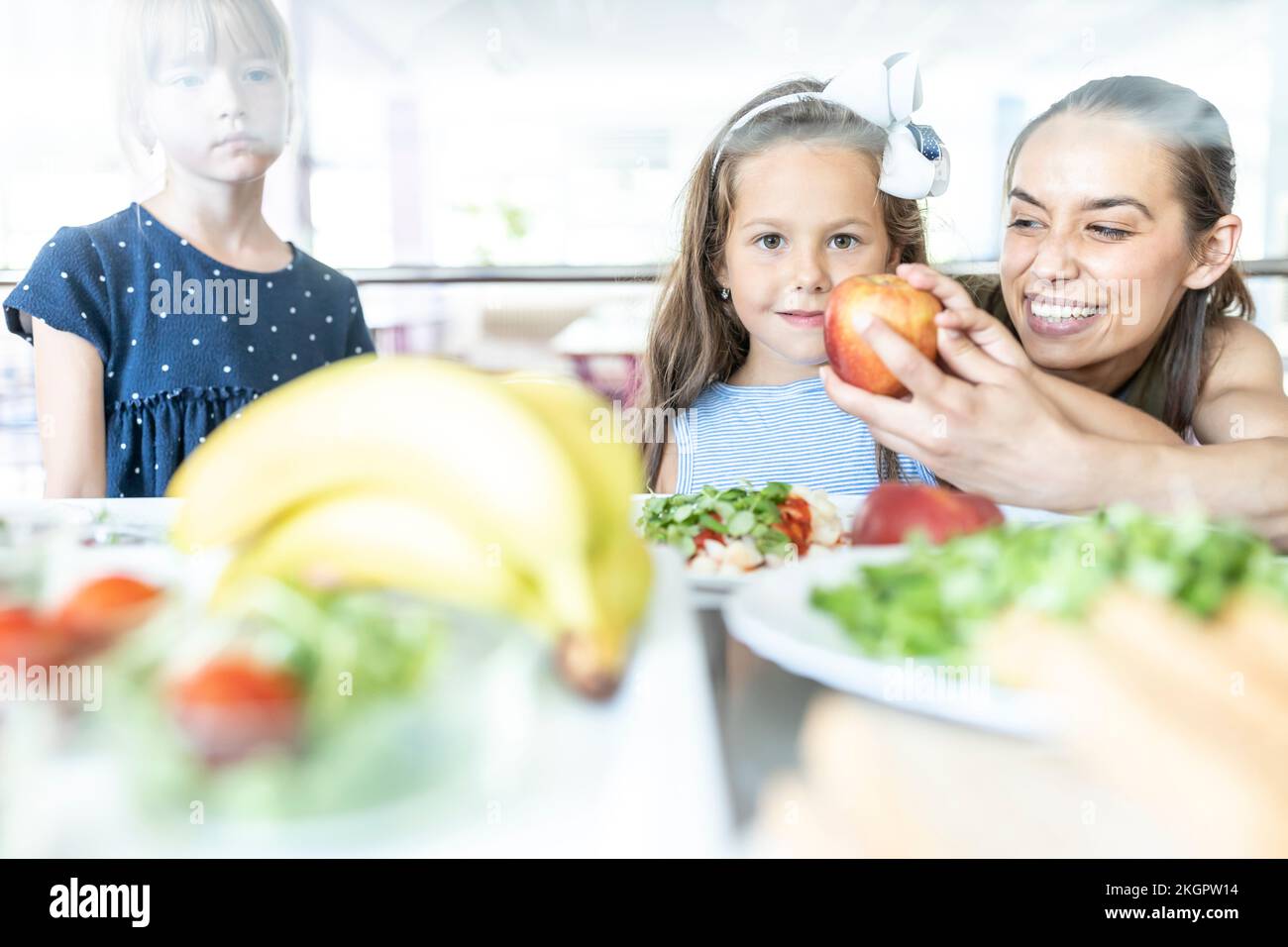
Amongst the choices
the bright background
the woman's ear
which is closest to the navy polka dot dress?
the woman's ear

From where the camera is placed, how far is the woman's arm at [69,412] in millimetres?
1434

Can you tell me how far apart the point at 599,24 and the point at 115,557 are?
10.1 metres

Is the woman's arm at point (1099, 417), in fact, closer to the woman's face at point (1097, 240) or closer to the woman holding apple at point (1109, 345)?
the woman holding apple at point (1109, 345)

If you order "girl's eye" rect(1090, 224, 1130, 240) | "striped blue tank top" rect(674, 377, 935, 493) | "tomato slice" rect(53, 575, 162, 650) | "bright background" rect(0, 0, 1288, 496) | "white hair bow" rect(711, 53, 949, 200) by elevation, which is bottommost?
"striped blue tank top" rect(674, 377, 935, 493)

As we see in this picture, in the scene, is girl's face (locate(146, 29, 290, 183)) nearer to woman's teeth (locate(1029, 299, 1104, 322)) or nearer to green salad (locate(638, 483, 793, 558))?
green salad (locate(638, 483, 793, 558))

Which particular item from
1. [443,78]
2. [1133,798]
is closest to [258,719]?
[1133,798]

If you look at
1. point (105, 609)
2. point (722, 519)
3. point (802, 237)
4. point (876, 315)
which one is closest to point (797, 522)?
point (722, 519)

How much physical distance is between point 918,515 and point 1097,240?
0.83m

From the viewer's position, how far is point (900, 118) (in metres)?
1.43

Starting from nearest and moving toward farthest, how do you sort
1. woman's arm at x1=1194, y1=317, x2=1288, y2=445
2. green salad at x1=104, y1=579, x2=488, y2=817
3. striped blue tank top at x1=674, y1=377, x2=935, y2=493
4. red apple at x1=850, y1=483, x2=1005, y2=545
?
1. green salad at x1=104, y1=579, x2=488, y2=817
2. red apple at x1=850, y1=483, x2=1005, y2=545
3. woman's arm at x1=1194, y1=317, x2=1288, y2=445
4. striped blue tank top at x1=674, y1=377, x2=935, y2=493

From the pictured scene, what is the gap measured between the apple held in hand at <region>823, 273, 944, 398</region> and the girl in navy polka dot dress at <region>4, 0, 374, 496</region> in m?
0.89

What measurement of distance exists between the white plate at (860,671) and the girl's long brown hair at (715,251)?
3.91 feet

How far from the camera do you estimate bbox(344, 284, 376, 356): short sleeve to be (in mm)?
1816
